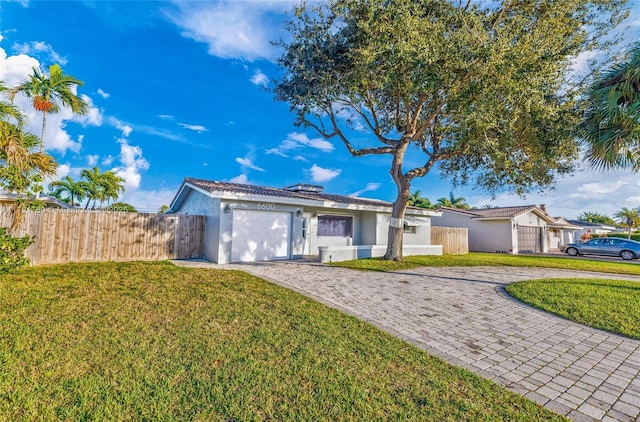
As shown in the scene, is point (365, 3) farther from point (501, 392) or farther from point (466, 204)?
point (466, 204)

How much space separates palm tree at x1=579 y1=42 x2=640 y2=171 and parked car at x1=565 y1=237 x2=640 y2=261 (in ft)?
57.1

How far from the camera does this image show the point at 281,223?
13.1 m

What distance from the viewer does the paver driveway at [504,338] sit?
3.12 metres

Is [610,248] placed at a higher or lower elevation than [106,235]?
lower

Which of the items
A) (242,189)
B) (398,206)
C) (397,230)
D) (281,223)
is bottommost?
(397,230)

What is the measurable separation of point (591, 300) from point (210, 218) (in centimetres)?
1277

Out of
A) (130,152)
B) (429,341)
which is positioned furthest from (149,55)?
(429,341)

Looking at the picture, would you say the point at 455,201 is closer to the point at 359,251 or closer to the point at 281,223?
the point at 359,251

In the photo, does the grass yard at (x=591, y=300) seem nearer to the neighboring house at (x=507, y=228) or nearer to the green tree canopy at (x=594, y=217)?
the neighboring house at (x=507, y=228)

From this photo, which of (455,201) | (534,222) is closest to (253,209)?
(534,222)

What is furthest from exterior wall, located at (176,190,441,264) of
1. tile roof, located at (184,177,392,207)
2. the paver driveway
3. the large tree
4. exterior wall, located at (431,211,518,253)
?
exterior wall, located at (431,211,518,253)

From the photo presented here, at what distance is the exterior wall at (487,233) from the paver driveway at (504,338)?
16867 millimetres

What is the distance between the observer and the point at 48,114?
47.7 feet

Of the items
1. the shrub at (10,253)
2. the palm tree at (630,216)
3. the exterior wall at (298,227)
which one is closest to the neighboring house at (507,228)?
the exterior wall at (298,227)
